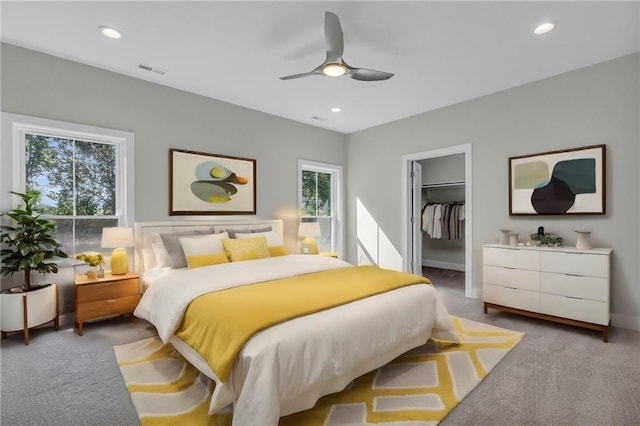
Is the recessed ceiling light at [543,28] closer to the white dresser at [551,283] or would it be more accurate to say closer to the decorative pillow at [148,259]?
the white dresser at [551,283]

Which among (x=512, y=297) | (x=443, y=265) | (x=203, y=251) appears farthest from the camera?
(x=443, y=265)

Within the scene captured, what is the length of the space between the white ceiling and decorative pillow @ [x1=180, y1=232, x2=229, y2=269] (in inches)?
73.8

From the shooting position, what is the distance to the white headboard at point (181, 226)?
3627 millimetres

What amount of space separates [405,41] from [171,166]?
2.98 m

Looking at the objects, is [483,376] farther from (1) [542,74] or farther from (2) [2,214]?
(2) [2,214]

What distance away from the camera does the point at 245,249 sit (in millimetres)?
3572

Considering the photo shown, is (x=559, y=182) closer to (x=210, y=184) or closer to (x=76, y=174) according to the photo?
(x=210, y=184)

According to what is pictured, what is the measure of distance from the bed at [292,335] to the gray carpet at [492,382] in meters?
0.47

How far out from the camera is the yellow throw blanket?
1751 mm

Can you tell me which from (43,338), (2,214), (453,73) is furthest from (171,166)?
(453,73)

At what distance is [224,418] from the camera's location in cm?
184

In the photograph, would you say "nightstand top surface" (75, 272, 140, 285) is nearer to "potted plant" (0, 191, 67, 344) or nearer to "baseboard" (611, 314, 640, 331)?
"potted plant" (0, 191, 67, 344)

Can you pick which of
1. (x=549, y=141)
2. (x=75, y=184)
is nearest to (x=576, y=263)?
(x=549, y=141)

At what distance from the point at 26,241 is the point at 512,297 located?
4.89 m
